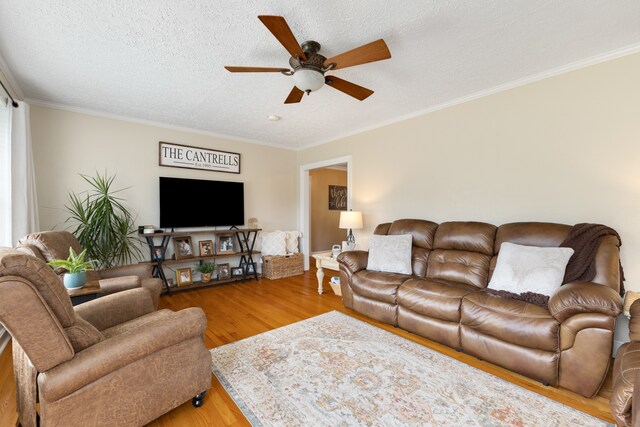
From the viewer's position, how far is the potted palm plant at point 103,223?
3166 mm

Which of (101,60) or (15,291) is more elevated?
(101,60)

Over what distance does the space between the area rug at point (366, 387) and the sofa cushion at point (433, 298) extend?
316 millimetres

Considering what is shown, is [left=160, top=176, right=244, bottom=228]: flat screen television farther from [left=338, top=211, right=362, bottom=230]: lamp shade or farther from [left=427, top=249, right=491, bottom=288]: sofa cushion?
[left=427, top=249, right=491, bottom=288]: sofa cushion

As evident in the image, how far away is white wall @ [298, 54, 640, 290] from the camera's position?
225 centimetres

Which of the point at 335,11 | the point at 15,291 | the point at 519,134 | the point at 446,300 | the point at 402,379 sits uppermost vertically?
the point at 335,11

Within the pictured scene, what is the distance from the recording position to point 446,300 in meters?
2.29

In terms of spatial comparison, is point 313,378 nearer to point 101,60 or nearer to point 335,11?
point 335,11

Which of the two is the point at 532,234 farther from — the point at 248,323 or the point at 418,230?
the point at 248,323

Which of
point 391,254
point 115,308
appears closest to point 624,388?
point 391,254

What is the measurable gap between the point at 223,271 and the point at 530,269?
13.2ft

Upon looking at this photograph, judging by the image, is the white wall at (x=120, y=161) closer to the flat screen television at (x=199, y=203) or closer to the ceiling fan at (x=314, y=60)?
the flat screen television at (x=199, y=203)

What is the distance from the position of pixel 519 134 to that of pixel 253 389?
130 inches

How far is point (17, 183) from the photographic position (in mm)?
2646

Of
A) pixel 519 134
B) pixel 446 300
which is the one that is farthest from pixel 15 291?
pixel 519 134
